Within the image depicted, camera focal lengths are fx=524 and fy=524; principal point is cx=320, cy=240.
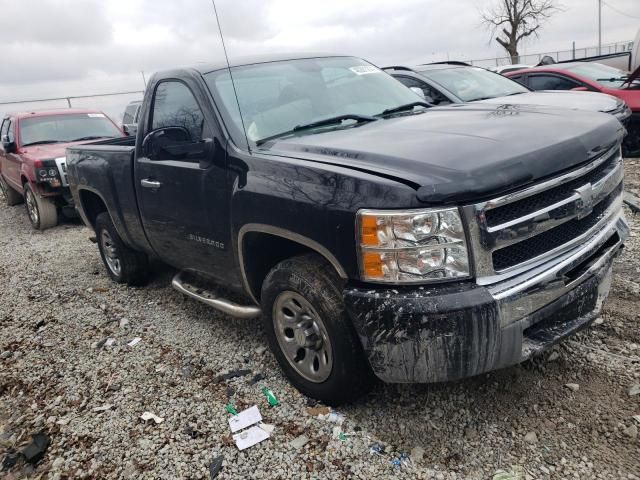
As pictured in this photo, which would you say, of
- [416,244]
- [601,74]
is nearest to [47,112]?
[416,244]

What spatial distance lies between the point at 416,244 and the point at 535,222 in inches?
22.0

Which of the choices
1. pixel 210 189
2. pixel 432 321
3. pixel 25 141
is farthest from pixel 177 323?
pixel 25 141

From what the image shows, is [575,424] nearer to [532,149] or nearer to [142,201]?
[532,149]

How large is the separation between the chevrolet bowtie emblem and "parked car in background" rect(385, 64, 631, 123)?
12.7ft

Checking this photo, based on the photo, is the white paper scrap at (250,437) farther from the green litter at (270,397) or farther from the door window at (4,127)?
the door window at (4,127)

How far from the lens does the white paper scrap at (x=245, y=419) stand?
9.27ft

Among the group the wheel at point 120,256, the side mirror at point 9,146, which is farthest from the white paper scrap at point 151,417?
the side mirror at point 9,146

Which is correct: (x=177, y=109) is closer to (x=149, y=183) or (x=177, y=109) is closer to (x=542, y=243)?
(x=149, y=183)

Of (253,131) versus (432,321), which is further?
(253,131)

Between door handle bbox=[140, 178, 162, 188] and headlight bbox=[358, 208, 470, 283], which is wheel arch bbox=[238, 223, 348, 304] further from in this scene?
door handle bbox=[140, 178, 162, 188]

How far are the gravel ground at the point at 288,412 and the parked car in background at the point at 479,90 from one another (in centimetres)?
286

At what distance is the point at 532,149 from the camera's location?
236cm

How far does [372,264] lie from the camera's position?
2.26m

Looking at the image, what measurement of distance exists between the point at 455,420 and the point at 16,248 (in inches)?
276
